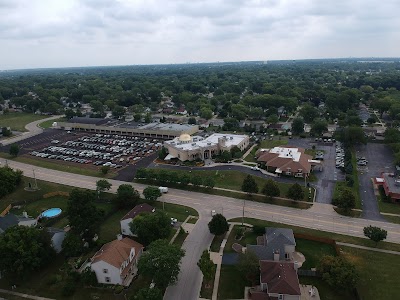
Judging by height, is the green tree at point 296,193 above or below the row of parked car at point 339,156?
above

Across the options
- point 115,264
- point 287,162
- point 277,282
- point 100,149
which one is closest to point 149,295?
point 115,264

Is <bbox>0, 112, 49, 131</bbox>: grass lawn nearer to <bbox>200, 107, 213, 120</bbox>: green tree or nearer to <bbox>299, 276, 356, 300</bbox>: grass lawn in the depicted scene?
<bbox>200, 107, 213, 120</bbox>: green tree

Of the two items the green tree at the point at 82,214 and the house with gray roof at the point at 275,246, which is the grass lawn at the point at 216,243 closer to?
the house with gray roof at the point at 275,246

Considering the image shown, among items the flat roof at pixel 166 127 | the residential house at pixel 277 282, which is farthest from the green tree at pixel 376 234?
the flat roof at pixel 166 127

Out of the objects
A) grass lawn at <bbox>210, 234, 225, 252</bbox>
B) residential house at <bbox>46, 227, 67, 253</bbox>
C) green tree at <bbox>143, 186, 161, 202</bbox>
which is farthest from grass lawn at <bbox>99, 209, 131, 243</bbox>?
grass lawn at <bbox>210, 234, 225, 252</bbox>

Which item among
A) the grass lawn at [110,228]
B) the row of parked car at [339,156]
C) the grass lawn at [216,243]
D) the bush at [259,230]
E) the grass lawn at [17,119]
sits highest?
the grass lawn at [17,119]

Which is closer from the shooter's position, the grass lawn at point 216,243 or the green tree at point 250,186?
the grass lawn at point 216,243

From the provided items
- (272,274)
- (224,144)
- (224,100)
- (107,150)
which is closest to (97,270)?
(272,274)
